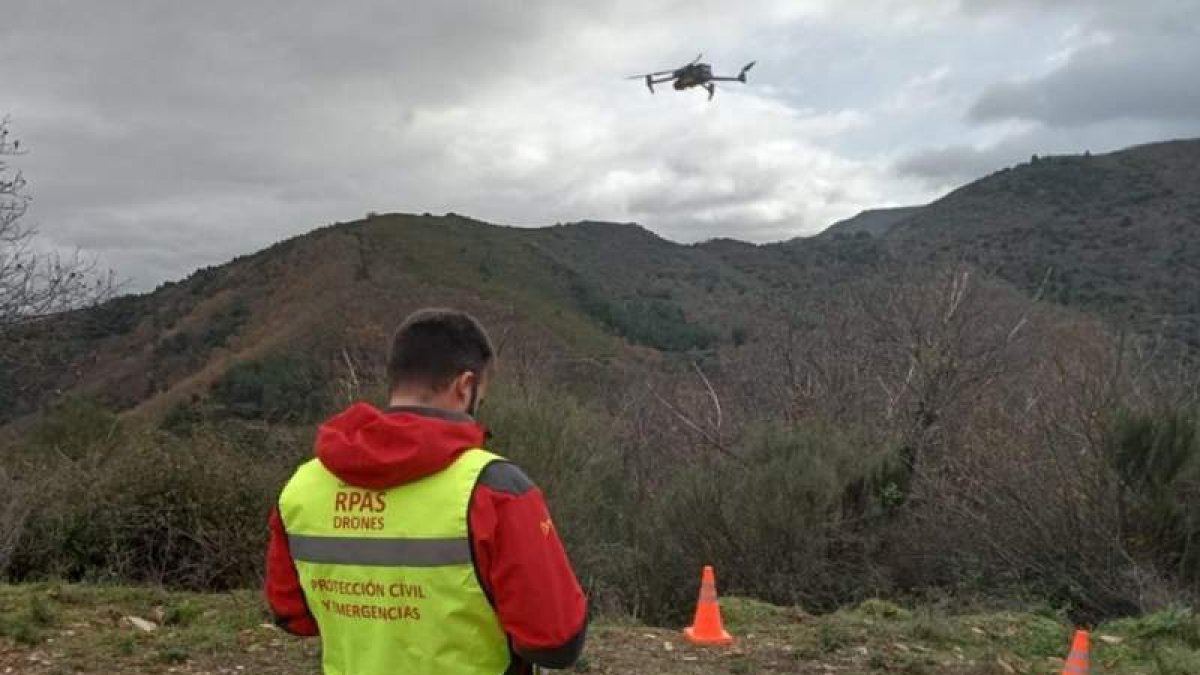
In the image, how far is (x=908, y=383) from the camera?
674 inches

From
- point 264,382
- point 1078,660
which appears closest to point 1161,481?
point 1078,660

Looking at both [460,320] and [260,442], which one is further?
[260,442]

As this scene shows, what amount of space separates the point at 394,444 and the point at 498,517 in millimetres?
280

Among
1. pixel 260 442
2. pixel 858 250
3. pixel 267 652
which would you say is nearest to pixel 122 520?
pixel 260 442

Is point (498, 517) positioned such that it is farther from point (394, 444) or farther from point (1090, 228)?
point (1090, 228)

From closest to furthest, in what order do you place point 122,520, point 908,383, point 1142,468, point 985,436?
point 122,520 → point 1142,468 → point 985,436 → point 908,383

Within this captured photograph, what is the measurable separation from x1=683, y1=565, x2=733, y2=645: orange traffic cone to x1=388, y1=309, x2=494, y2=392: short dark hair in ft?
16.8

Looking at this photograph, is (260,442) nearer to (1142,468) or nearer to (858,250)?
(1142,468)

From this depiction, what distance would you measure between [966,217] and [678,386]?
156 ft

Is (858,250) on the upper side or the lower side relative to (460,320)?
upper

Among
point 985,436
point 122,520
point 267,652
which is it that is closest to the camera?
point 267,652

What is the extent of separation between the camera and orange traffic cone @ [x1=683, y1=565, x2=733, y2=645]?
285 inches

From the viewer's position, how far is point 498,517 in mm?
2230

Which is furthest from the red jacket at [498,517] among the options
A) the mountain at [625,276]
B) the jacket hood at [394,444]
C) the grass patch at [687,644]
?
the mountain at [625,276]
